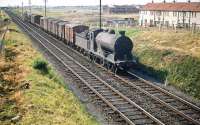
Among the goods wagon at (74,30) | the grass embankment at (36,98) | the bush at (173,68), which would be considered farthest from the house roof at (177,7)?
the grass embankment at (36,98)

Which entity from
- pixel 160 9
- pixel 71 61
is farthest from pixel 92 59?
pixel 160 9

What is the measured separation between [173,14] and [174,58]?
115 feet

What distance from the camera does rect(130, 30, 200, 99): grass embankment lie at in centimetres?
2353

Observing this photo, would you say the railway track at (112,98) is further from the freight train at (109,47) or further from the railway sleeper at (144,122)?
the freight train at (109,47)

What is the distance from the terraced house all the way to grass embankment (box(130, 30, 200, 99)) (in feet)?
43.6

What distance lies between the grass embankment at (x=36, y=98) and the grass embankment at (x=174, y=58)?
28.4 ft

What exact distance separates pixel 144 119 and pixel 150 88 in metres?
6.56

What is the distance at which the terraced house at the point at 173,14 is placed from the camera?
54.9m

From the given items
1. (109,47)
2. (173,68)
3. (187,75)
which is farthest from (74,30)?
(187,75)

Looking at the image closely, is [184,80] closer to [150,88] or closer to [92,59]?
[150,88]

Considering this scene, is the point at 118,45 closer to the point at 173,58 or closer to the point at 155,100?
the point at 173,58

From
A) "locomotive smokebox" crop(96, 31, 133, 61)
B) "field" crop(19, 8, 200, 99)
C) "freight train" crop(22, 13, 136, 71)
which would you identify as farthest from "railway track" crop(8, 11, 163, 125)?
"field" crop(19, 8, 200, 99)

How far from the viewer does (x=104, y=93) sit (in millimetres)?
21781

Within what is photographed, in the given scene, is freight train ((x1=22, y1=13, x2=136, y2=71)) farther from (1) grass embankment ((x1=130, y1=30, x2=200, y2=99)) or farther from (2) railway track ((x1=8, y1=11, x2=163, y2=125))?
(1) grass embankment ((x1=130, y1=30, x2=200, y2=99))
